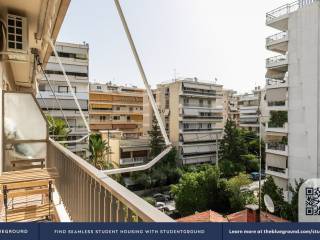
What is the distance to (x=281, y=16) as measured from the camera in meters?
16.0

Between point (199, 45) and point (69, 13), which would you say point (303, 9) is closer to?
point (199, 45)

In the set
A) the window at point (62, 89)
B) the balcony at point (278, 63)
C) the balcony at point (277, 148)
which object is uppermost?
the balcony at point (278, 63)

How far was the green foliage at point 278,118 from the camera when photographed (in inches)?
640

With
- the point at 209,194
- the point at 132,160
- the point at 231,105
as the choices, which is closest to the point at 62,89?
the point at 132,160

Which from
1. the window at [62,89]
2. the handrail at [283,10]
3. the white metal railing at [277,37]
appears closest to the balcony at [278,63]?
the white metal railing at [277,37]

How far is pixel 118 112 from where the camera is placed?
3428cm

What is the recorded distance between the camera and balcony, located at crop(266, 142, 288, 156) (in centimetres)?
1602

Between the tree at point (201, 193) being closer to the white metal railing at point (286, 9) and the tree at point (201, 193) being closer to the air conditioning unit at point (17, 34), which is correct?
the white metal railing at point (286, 9)

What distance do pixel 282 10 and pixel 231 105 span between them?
28945mm

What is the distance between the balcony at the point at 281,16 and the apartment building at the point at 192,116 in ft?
40.9

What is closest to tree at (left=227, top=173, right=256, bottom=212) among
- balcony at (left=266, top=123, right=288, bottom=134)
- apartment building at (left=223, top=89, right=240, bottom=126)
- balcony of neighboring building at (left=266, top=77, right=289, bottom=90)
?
balcony at (left=266, top=123, right=288, bottom=134)

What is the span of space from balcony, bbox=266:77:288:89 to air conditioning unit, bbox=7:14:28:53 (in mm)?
15710

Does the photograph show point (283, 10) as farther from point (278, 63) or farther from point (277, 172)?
point (277, 172)

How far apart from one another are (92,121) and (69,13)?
100ft
